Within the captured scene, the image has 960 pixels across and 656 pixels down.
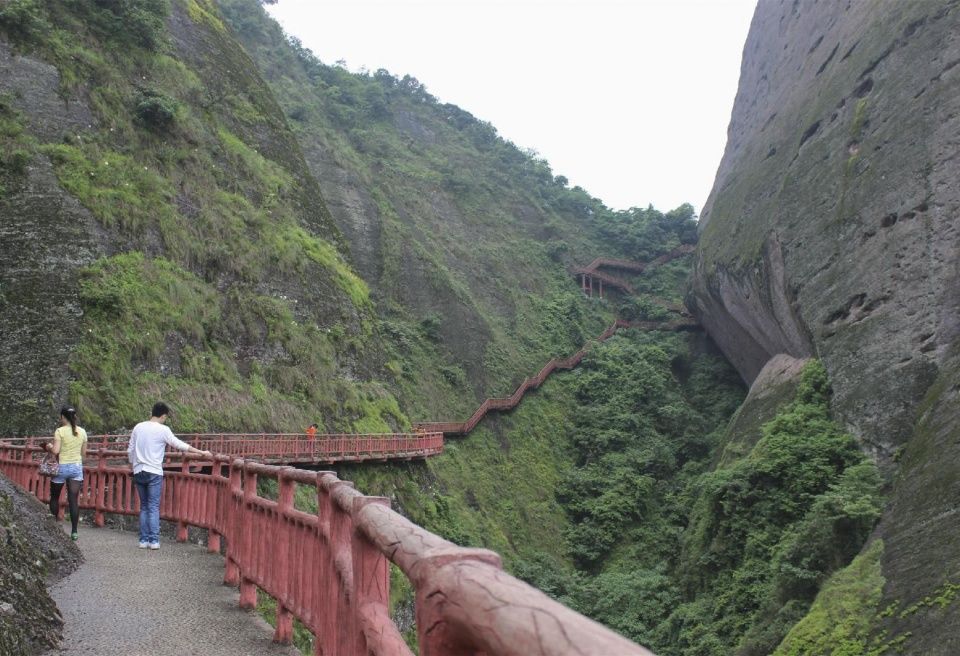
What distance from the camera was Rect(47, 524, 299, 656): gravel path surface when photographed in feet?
16.0

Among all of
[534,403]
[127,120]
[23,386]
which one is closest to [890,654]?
[23,386]

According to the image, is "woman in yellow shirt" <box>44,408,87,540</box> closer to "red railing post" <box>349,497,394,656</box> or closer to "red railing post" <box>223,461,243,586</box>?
"red railing post" <box>223,461,243,586</box>

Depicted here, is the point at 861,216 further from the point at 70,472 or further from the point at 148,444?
the point at 70,472

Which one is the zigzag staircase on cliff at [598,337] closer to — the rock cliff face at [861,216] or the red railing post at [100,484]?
the rock cliff face at [861,216]

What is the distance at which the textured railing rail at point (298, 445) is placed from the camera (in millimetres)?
15867

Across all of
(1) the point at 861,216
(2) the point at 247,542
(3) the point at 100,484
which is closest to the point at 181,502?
(3) the point at 100,484

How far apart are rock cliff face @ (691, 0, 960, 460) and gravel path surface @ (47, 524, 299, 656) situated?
12869 millimetres

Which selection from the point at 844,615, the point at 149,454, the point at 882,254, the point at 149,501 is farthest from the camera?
the point at 882,254

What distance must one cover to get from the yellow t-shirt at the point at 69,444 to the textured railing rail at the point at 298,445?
5.68 metres

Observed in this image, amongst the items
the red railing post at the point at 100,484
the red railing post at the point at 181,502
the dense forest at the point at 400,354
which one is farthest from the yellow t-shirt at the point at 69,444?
the dense forest at the point at 400,354

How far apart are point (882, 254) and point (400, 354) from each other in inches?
810

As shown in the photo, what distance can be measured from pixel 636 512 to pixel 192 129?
64.5ft

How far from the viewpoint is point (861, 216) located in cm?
1784

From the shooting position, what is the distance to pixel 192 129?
24938 mm
